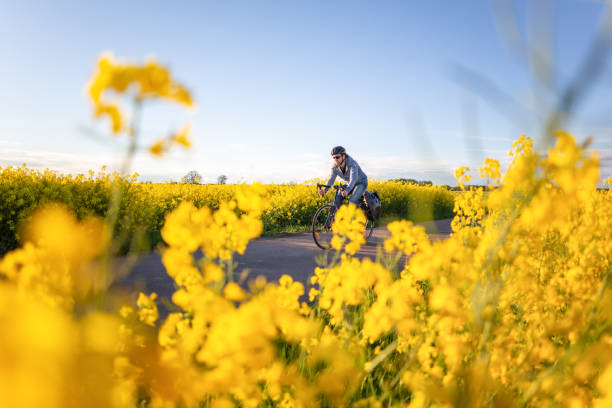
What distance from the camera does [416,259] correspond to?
1970 mm

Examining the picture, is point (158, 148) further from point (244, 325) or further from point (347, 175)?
point (347, 175)

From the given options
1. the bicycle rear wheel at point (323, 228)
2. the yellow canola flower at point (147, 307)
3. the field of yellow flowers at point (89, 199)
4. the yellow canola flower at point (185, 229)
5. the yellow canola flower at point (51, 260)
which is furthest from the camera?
the bicycle rear wheel at point (323, 228)

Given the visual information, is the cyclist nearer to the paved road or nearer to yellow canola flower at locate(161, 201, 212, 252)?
the paved road

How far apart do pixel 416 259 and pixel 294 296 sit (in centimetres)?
70

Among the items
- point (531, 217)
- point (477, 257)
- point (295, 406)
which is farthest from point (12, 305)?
point (477, 257)

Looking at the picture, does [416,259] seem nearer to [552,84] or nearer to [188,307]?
[188,307]

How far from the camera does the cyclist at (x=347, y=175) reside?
6.93 m

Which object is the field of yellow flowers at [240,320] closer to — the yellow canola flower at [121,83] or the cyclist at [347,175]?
the yellow canola flower at [121,83]

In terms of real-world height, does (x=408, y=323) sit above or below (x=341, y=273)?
below

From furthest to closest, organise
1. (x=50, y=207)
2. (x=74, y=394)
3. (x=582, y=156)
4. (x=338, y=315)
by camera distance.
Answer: (x=50, y=207) → (x=338, y=315) → (x=582, y=156) → (x=74, y=394)

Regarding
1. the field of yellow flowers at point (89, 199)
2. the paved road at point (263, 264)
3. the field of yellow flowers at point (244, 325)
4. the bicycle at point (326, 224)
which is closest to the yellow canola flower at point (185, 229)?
the field of yellow flowers at point (244, 325)

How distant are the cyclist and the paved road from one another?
3.46 feet

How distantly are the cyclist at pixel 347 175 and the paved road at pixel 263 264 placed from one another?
3.46 feet

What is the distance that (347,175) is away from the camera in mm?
7215
